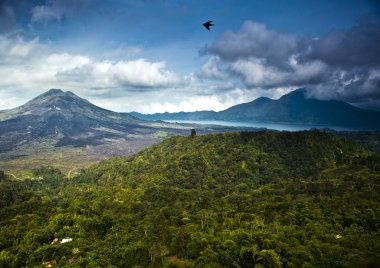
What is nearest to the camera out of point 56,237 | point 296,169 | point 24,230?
point 56,237

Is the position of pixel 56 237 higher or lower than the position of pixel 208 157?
lower

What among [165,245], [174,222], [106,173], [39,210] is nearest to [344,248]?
[165,245]

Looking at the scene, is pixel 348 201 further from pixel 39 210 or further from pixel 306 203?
pixel 39 210

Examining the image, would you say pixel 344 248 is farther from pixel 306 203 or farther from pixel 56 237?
pixel 56 237

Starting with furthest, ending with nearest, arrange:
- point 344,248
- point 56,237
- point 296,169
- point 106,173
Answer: point 106,173
point 296,169
point 56,237
point 344,248

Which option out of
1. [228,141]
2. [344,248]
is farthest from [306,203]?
[228,141]

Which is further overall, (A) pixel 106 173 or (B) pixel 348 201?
(A) pixel 106 173
